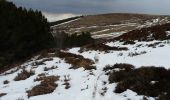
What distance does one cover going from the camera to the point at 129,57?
27.4 metres

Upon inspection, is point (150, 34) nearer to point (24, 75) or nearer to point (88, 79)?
point (24, 75)

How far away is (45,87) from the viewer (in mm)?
20688

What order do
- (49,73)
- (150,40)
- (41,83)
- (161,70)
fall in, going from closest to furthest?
(161,70)
(41,83)
(49,73)
(150,40)

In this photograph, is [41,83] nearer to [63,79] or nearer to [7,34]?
[63,79]

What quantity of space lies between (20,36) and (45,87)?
32140 millimetres

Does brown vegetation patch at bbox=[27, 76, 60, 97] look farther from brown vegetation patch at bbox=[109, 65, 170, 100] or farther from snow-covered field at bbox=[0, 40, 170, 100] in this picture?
brown vegetation patch at bbox=[109, 65, 170, 100]

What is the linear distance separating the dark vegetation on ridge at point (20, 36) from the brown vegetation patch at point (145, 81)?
1259 inches

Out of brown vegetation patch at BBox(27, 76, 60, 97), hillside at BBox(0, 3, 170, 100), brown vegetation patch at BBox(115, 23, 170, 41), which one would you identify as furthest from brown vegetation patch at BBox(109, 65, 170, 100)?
brown vegetation patch at BBox(115, 23, 170, 41)

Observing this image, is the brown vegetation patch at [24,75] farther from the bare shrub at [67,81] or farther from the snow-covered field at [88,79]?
the bare shrub at [67,81]

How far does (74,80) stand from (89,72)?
1.53m

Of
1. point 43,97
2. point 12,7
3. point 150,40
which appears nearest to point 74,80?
point 43,97

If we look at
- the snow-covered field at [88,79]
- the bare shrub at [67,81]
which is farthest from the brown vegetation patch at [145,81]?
the bare shrub at [67,81]

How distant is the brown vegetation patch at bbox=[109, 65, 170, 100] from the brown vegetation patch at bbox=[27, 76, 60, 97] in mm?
3214

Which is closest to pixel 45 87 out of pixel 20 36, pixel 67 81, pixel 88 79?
pixel 67 81
